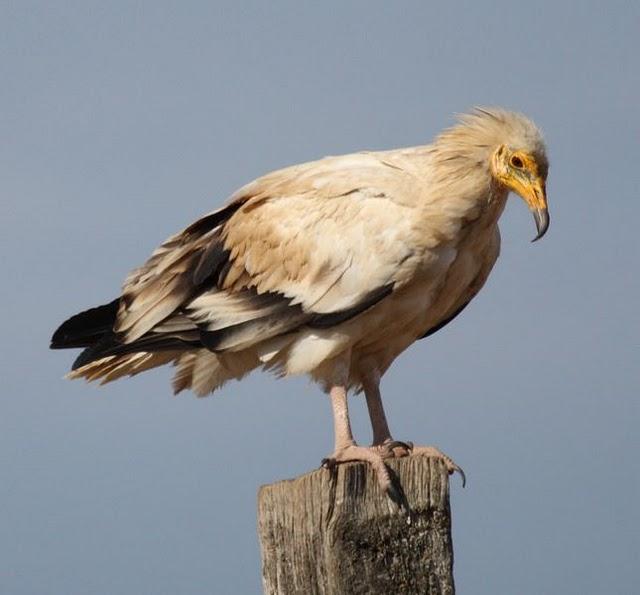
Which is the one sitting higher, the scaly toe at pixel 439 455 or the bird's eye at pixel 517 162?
the bird's eye at pixel 517 162

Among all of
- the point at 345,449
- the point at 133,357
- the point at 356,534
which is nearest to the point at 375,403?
the point at 345,449

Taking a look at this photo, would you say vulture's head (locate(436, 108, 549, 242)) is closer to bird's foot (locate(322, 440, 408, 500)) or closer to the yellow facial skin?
the yellow facial skin

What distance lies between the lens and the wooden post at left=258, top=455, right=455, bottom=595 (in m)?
5.38

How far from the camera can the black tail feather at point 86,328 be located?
28.4ft

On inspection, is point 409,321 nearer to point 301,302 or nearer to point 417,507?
point 301,302

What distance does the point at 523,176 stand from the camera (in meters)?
7.71

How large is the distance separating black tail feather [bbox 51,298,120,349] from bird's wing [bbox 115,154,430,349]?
178 millimetres

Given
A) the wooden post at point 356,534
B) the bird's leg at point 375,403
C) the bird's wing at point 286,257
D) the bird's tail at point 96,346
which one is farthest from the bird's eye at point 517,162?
the wooden post at point 356,534

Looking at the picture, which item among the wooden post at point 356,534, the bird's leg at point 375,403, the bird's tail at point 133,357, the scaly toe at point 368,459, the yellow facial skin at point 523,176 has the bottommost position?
the wooden post at point 356,534

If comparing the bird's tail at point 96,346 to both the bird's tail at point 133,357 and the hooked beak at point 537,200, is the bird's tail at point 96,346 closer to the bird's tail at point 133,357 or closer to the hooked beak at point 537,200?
the bird's tail at point 133,357

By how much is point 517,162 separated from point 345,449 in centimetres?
198

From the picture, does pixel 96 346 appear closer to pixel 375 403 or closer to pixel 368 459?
pixel 375 403

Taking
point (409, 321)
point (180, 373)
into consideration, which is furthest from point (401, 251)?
point (180, 373)

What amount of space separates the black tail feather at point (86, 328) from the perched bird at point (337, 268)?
2cm
